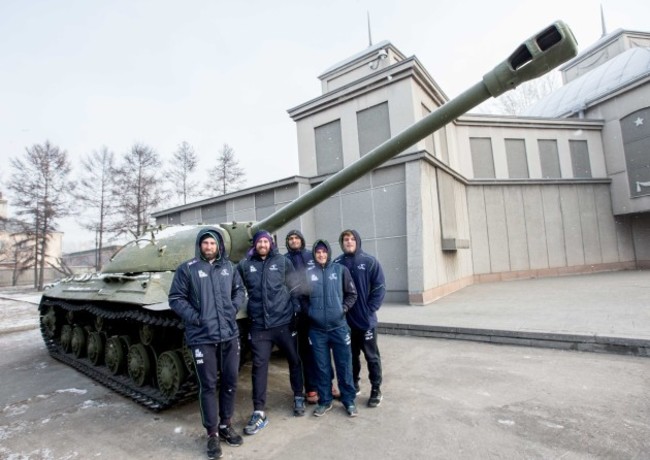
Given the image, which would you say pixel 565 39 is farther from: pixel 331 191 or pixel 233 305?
pixel 233 305

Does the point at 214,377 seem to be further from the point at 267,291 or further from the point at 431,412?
the point at 431,412

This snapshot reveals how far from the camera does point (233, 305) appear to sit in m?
3.58

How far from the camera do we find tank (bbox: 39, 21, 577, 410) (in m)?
3.31

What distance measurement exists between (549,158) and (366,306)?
15.6 m

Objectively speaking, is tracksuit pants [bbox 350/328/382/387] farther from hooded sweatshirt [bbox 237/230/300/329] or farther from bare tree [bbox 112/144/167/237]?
bare tree [bbox 112/144/167/237]

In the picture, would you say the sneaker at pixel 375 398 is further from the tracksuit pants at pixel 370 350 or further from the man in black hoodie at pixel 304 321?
the man in black hoodie at pixel 304 321

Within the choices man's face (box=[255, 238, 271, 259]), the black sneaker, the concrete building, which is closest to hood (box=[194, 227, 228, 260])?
man's face (box=[255, 238, 271, 259])

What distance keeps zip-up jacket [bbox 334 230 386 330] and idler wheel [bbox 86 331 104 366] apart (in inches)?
165

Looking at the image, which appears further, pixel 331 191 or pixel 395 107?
pixel 395 107

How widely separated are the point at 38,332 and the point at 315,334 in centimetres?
972

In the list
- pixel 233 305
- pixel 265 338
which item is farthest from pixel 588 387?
pixel 233 305

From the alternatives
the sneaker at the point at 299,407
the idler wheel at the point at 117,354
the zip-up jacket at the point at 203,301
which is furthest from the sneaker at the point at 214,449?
the idler wheel at the point at 117,354

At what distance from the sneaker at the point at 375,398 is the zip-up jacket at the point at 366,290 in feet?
2.19

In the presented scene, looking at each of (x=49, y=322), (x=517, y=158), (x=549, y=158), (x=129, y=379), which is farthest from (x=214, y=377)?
(x=549, y=158)
